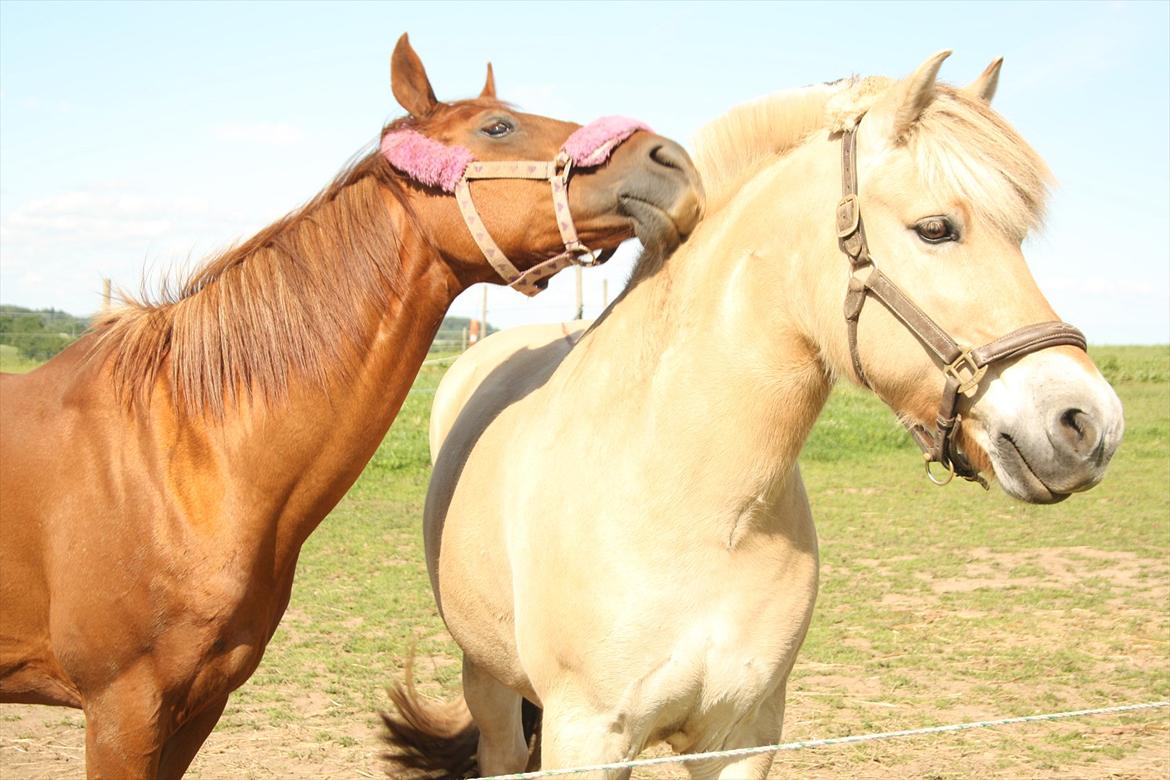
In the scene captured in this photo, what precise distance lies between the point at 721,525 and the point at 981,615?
4799 millimetres

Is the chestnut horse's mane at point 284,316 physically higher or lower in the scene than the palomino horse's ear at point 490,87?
lower

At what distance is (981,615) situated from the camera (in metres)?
6.29

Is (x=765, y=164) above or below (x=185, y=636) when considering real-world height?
above

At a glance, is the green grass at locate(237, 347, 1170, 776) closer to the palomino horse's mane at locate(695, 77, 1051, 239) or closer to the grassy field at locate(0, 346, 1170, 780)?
the grassy field at locate(0, 346, 1170, 780)

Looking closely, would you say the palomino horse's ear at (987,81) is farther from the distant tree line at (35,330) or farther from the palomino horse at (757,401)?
the distant tree line at (35,330)

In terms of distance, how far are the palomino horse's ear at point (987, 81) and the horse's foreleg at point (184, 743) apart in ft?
7.73

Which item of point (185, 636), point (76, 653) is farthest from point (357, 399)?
point (76, 653)

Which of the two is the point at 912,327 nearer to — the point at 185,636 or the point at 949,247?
the point at 949,247

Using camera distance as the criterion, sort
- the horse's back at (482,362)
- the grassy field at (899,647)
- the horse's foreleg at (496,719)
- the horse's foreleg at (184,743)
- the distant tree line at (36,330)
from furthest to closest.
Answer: the distant tree line at (36,330) → the grassy field at (899,647) → the horse's back at (482,362) → the horse's foreleg at (496,719) → the horse's foreleg at (184,743)

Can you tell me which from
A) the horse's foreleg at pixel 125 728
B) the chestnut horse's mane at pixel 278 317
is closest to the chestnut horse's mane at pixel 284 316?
the chestnut horse's mane at pixel 278 317

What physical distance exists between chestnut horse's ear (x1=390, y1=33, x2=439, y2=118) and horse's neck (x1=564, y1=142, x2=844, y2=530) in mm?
784

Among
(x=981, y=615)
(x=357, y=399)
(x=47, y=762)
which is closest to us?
(x=357, y=399)

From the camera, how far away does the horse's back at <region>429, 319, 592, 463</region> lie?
366 cm

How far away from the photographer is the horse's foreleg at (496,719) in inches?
138
